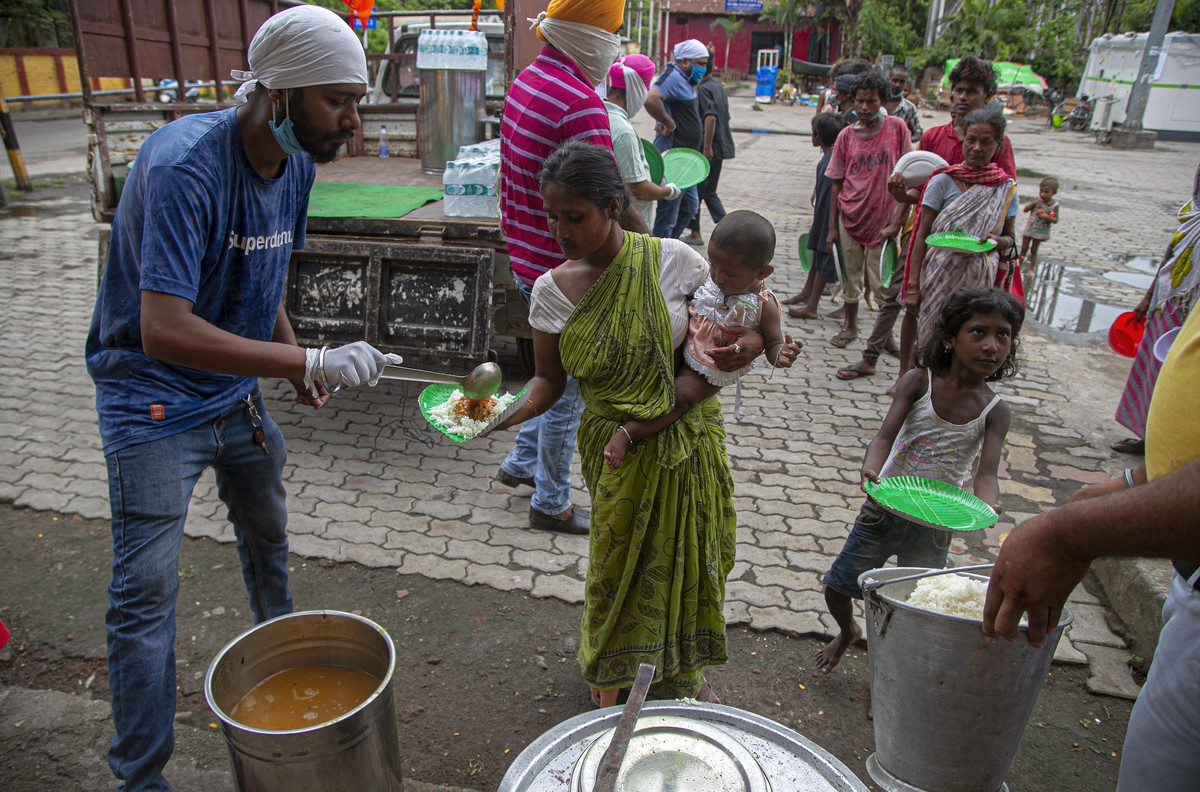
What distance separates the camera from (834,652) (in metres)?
2.87

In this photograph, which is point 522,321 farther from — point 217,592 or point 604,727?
point 604,727

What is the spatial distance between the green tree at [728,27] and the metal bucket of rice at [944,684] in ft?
140

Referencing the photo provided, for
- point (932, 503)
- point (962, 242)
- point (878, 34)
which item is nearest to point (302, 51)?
point (932, 503)

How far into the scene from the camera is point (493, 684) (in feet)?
9.20

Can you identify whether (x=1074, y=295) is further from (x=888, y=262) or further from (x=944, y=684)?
(x=944, y=684)

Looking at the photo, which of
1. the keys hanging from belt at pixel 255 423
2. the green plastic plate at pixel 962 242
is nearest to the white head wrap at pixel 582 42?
the keys hanging from belt at pixel 255 423

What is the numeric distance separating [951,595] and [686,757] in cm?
127

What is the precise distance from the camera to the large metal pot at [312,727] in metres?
1.72

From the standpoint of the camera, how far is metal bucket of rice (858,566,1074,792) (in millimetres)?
1976

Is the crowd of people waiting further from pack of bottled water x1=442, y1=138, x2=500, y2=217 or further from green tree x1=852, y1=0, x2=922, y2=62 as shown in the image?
green tree x1=852, y1=0, x2=922, y2=62

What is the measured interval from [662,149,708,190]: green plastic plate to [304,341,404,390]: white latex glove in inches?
126

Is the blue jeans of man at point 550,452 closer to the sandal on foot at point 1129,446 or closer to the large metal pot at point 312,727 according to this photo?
the large metal pot at point 312,727

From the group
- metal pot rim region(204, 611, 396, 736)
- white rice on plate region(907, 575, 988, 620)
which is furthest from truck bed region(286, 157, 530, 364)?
white rice on plate region(907, 575, 988, 620)

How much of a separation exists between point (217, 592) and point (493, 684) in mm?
1296
